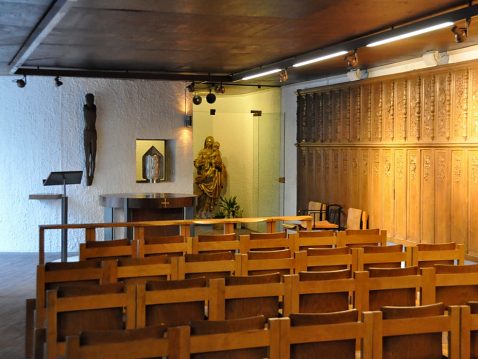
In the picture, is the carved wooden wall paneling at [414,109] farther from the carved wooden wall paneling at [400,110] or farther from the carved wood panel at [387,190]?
the carved wood panel at [387,190]

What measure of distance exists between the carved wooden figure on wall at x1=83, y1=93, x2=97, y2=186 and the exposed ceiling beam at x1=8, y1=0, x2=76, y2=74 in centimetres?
255

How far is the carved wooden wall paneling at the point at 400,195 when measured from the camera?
1137 centimetres

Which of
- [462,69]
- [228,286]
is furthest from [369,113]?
[228,286]

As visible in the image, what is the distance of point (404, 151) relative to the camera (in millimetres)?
11359

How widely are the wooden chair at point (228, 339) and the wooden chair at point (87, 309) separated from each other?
106cm

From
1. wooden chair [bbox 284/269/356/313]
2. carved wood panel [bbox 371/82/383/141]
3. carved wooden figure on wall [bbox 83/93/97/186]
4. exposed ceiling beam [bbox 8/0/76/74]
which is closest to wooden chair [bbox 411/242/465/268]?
wooden chair [bbox 284/269/356/313]

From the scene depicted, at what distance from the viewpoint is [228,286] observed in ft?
17.5

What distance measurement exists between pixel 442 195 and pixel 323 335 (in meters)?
6.61

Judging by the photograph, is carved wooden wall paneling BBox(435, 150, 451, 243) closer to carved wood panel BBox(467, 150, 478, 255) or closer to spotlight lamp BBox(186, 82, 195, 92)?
carved wood panel BBox(467, 150, 478, 255)

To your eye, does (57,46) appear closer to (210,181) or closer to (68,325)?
(68,325)

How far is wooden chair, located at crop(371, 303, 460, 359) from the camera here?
4.43m

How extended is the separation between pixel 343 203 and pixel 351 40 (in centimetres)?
454

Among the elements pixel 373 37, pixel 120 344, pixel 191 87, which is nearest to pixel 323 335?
pixel 120 344

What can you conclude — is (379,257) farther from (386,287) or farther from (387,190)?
(387,190)
